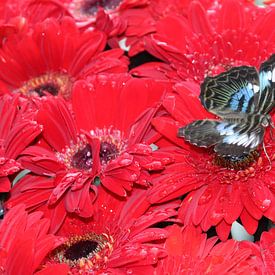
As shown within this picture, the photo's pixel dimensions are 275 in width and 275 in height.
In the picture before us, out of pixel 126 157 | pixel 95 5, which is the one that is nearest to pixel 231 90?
pixel 126 157

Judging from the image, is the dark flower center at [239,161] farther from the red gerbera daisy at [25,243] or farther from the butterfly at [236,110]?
the red gerbera daisy at [25,243]

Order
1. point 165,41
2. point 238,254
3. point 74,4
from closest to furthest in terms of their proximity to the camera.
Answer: point 238,254 → point 165,41 → point 74,4

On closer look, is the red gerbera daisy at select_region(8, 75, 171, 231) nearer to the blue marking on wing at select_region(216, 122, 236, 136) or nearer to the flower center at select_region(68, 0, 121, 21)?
the blue marking on wing at select_region(216, 122, 236, 136)

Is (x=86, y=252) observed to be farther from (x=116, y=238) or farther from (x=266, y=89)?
(x=266, y=89)

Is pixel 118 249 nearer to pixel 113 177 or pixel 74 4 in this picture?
pixel 113 177

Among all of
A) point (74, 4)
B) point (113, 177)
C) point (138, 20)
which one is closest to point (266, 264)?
point (113, 177)

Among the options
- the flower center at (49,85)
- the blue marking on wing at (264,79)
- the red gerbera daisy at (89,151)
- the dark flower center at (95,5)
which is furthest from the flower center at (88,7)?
the blue marking on wing at (264,79)
